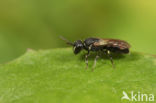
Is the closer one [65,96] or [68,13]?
[65,96]

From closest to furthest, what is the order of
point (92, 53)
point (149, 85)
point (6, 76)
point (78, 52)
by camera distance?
point (149, 85)
point (6, 76)
point (78, 52)
point (92, 53)

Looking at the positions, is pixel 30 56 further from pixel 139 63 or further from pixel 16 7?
pixel 16 7

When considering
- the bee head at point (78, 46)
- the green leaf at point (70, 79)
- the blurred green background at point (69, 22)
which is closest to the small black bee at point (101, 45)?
the bee head at point (78, 46)

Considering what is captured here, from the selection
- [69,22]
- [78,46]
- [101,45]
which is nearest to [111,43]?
[101,45]

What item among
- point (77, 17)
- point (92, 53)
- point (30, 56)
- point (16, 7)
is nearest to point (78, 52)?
point (92, 53)

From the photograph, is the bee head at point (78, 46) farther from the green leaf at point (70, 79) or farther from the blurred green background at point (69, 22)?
the blurred green background at point (69, 22)

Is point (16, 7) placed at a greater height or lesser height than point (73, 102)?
greater

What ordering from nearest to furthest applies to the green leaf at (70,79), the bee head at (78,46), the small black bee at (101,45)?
the green leaf at (70,79) → the bee head at (78,46) → the small black bee at (101,45)
